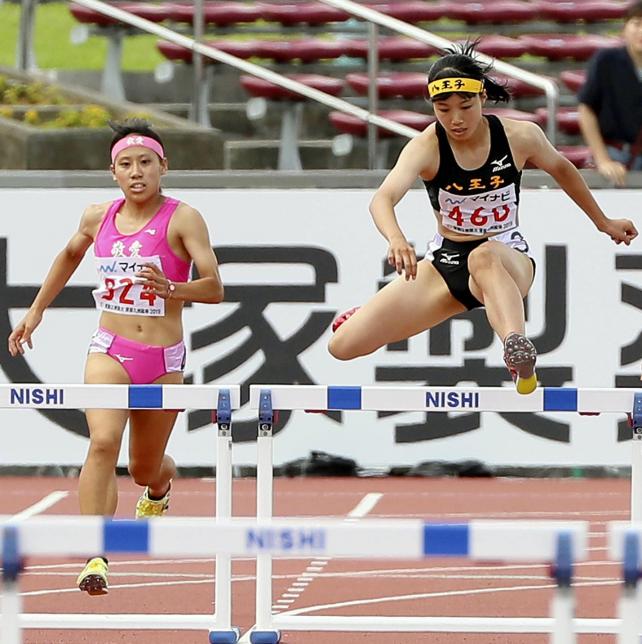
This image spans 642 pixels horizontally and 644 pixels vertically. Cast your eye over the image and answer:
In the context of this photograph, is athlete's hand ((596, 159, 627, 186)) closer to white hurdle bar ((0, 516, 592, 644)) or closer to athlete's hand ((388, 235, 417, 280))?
athlete's hand ((388, 235, 417, 280))

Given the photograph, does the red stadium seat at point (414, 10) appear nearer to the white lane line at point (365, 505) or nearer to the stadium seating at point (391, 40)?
the stadium seating at point (391, 40)

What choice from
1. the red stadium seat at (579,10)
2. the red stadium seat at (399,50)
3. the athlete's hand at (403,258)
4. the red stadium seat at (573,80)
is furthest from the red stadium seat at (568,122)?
the athlete's hand at (403,258)

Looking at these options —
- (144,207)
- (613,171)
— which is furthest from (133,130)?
(613,171)

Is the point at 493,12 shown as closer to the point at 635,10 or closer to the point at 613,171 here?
the point at 635,10

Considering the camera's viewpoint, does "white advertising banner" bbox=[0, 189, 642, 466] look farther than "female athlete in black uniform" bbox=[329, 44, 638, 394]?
Yes

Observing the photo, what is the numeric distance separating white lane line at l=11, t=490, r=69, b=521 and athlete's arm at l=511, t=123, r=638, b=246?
456 cm

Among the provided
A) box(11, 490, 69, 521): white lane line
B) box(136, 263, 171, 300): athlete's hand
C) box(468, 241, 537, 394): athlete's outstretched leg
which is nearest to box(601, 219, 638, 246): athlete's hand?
box(468, 241, 537, 394): athlete's outstretched leg

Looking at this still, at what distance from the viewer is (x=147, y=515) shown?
8234 millimetres

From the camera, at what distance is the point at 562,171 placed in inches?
301

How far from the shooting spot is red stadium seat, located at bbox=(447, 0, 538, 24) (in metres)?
18.2

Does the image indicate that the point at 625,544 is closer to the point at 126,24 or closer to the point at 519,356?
the point at 519,356

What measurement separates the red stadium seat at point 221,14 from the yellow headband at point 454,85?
10183 mm

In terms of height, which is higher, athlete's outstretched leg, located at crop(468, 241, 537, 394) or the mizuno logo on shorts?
the mizuno logo on shorts

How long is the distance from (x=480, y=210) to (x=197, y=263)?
126 centimetres
